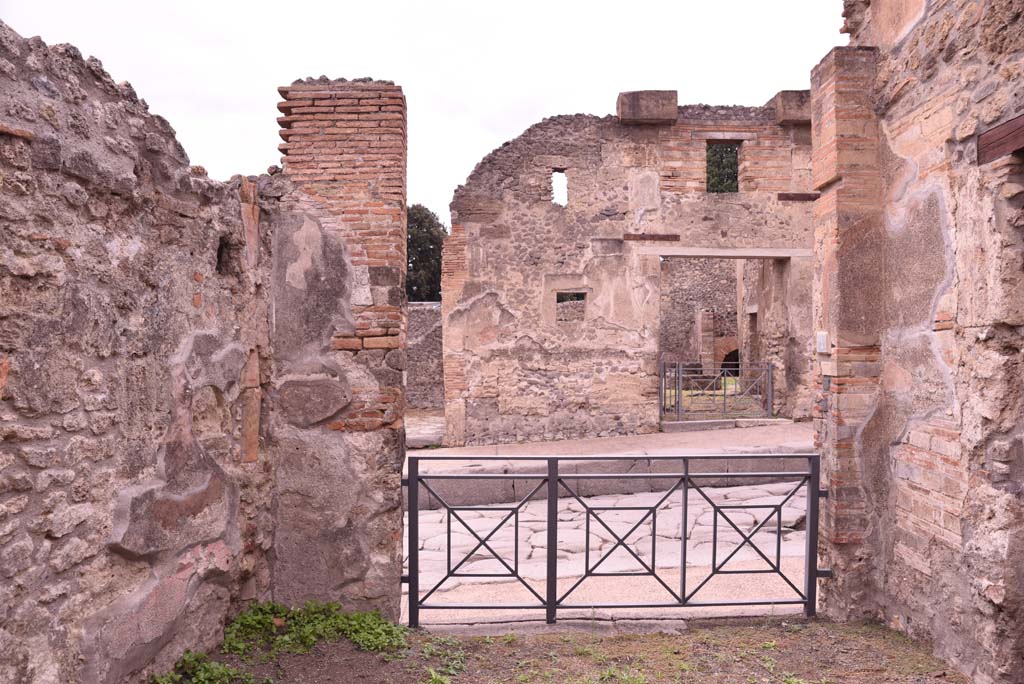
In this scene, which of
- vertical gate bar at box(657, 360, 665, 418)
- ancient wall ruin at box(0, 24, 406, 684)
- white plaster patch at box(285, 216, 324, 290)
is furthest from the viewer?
vertical gate bar at box(657, 360, 665, 418)

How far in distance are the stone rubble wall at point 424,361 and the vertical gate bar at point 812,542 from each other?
12.8 metres

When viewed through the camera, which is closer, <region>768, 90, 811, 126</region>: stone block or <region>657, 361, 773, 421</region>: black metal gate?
<region>768, 90, 811, 126</region>: stone block

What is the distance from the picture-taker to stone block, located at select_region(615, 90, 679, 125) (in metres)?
11.0

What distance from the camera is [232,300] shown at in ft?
12.0

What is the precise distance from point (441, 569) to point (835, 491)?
3.06 m

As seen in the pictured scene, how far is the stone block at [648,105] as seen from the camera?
11.0 meters

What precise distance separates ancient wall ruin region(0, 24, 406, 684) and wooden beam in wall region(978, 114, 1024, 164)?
2929mm

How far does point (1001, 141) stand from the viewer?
3.24m

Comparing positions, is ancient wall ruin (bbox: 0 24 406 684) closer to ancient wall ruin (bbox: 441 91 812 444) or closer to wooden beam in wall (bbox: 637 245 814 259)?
ancient wall ruin (bbox: 441 91 812 444)

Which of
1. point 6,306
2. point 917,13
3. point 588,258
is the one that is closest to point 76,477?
point 6,306

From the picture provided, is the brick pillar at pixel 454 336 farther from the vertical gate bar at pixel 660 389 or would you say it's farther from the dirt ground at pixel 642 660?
the dirt ground at pixel 642 660

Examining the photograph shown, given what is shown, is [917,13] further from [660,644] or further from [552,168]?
[552,168]

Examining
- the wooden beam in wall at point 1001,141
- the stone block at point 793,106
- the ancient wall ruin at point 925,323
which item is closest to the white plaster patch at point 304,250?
the ancient wall ruin at point 925,323

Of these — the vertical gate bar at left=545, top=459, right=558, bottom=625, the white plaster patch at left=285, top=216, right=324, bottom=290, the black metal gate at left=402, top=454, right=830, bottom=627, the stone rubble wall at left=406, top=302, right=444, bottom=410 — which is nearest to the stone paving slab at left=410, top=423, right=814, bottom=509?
the black metal gate at left=402, top=454, right=830, bottom=627
